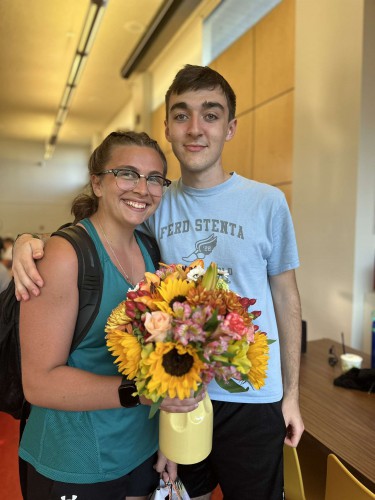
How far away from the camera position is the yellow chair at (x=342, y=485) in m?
1.07

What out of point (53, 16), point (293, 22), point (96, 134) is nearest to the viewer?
point (293, 22)

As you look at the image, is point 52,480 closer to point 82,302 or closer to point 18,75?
point 82,302

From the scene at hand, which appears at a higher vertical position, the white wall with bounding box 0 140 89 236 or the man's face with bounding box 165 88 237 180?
the white wall with bounding box 0 140 89 236

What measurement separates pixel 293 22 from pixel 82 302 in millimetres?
A: 3517

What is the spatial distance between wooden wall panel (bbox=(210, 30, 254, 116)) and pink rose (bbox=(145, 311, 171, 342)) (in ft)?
12.3

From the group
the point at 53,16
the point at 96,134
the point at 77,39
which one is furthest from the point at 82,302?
the point at 96,134


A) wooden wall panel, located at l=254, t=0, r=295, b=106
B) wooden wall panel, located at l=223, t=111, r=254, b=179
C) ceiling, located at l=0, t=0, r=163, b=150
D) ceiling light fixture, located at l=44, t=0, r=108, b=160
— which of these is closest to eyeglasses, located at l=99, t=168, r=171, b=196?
wooden wall panel, located at l=254, t=0, r=295, b=106

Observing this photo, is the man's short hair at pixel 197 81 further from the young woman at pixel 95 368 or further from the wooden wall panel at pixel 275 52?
the wooden wall panel at pixel 275 52

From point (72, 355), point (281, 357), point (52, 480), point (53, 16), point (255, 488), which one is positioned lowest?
point (255, 488)

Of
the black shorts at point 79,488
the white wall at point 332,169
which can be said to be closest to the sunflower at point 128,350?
the black shorts at point 79,488

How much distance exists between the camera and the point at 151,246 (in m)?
1.44

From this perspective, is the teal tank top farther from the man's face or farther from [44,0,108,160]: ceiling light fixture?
[44,0,108,160]: ceiling light fixture

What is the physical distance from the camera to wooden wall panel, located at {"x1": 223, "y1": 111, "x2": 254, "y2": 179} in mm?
4156

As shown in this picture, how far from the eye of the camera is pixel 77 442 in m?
1.08
